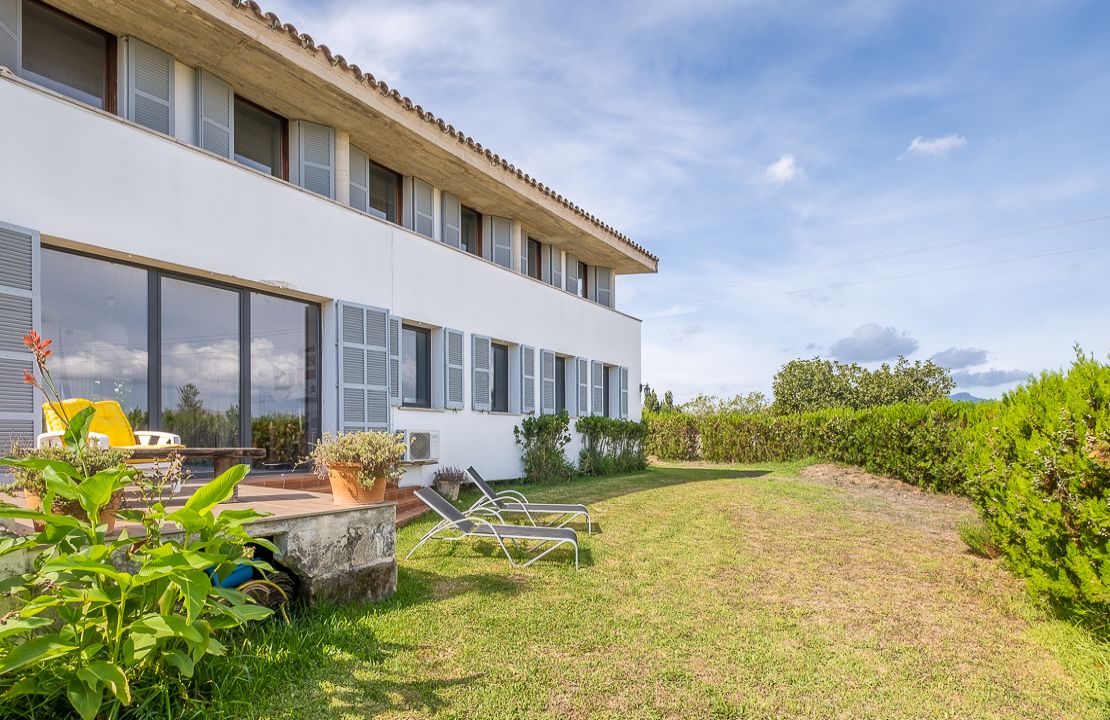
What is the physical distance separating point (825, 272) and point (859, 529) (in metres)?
19.6

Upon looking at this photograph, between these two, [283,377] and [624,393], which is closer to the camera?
[283,377]

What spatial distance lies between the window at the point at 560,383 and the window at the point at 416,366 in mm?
4360

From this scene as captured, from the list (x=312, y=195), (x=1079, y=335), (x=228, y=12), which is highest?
(x=228, y=12)

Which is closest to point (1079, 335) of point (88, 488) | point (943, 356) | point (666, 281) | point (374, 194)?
point (88, 488)

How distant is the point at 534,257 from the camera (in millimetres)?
15211

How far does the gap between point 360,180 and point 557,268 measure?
6423mm

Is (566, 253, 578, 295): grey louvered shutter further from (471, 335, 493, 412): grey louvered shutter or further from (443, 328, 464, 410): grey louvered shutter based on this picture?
(443, 328, 464, 410): grey louvered shutter

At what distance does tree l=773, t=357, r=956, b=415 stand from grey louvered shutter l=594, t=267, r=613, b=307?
18565 millimetres

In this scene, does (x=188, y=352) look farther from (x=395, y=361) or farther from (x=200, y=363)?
(x=395, y=361)

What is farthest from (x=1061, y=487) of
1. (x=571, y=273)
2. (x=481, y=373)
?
(x=571, y=273)

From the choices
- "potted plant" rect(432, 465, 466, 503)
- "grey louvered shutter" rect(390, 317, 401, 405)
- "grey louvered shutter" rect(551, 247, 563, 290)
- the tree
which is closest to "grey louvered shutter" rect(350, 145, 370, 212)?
"grey louvered shutter" rect(390, 317, 401, 405)

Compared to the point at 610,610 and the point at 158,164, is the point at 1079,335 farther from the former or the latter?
the point at 158,164

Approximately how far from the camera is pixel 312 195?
8812 millimetres

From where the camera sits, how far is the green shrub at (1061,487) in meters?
4.10
